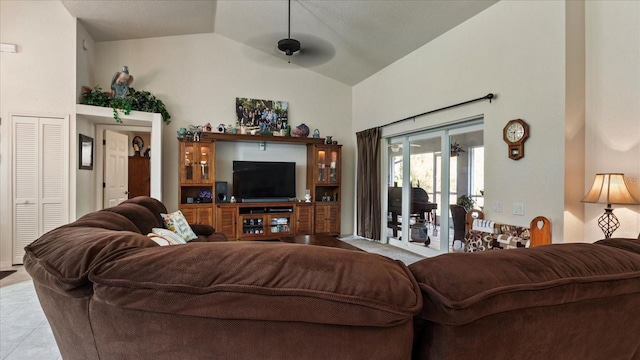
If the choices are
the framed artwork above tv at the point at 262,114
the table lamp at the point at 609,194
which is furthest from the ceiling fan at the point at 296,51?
the table lamp at the point at 609,194

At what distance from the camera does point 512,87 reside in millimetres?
3197

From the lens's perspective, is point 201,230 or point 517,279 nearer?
point 517,279

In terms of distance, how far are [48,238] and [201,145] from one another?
452 centimetres

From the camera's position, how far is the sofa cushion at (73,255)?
721 mm

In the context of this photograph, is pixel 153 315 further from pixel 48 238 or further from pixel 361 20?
pixel 361 20

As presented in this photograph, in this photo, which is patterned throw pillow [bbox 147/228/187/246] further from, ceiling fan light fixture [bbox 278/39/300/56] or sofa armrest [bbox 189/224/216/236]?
ceiling fan light fixture [bbox 278/39/300/56]

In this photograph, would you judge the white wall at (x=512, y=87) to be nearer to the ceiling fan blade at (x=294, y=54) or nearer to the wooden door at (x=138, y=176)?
the ceiling fan blade at (x=294, y=54)

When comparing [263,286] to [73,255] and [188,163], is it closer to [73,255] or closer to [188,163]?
[73,255]

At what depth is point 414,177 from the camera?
5.06 meters

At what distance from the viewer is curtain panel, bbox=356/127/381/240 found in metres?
5.61

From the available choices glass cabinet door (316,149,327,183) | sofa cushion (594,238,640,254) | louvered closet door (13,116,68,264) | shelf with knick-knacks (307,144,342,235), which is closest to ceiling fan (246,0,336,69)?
shelf with knick-knacks (307,144,342,235)

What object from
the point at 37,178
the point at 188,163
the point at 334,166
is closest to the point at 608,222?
the point at 334,166

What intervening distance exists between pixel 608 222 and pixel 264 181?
4.67 m

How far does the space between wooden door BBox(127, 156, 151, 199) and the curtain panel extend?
4711mm
